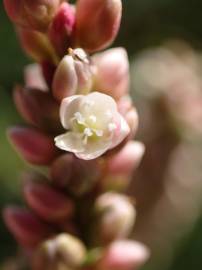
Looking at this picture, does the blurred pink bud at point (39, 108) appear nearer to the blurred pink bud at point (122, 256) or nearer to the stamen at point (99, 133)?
the stamen at point (99, 133)

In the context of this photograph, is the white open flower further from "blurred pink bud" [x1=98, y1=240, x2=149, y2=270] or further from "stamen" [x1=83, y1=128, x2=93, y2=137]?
"blurred pink bud" [x1=98, y1=240, x2=149, y2=270]

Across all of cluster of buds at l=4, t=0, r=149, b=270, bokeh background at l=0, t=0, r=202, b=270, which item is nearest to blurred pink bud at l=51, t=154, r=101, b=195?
cluster of buds at l=4, t=0, r=149, b=270

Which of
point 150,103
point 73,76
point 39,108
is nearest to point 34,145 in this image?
point 39,108

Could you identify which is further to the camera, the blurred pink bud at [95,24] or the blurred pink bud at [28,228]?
the blurred pink bud at [28,228]

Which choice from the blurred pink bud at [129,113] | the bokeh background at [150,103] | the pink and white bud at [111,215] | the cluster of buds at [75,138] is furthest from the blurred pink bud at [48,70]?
the bokeh background at [150,103]

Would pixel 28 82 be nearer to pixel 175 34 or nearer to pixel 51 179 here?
pixel 51 179

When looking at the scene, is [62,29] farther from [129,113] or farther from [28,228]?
[28,228]
